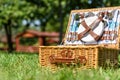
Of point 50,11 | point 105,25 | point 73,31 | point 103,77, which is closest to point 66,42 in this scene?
point 73,31

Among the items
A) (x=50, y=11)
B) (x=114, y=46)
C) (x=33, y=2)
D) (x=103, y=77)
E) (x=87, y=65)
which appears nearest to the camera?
(x=103, y=77)

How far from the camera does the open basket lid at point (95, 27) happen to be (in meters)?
9.48

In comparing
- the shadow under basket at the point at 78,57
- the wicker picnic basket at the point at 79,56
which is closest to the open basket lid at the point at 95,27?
the wicker picnic basket at the point at 79,56

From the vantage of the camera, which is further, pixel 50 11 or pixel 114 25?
pixel 50 11

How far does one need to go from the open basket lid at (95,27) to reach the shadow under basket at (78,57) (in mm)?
1096

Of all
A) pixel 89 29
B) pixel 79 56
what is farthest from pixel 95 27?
pixel 79 56

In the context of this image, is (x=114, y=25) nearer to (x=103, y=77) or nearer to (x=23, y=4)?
(x=103, y=77)

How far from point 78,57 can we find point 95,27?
1960 mm

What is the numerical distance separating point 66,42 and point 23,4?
20.8 meters

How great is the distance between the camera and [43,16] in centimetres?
3272

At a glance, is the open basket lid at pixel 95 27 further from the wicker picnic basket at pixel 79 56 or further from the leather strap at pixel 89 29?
the wicker picnic basket at pixel 79 56

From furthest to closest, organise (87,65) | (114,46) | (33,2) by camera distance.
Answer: (33,2)
(114,46)
(87,65)

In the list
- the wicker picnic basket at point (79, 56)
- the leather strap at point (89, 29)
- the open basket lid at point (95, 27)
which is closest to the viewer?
the wicker picnic basket at point (79, 56)

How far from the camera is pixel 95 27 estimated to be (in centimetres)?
970
